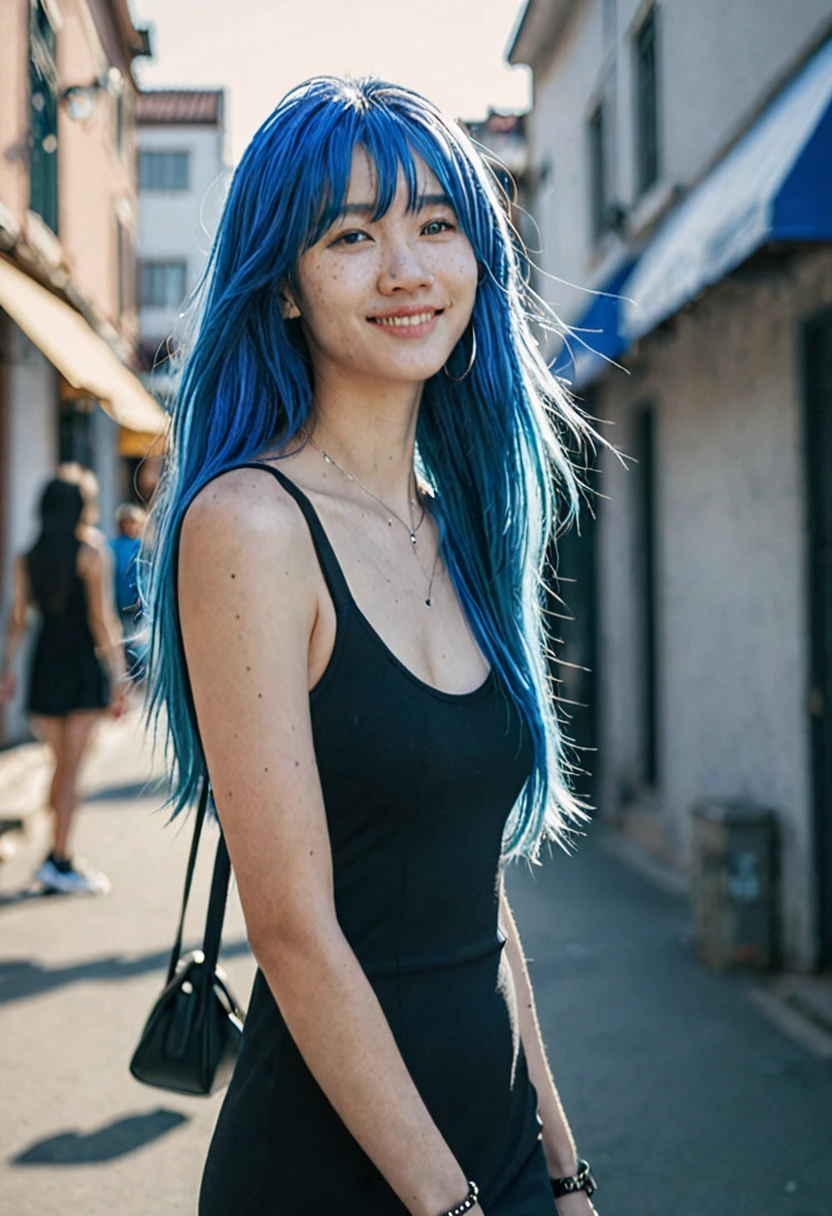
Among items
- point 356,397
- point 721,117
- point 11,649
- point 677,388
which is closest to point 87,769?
point 11,649

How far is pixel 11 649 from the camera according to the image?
7.62m

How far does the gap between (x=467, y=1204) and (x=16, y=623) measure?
22.1ft

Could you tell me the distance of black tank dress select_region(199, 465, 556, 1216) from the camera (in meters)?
1.48

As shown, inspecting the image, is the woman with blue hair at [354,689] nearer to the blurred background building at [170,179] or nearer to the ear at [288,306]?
the ear at [288,306]

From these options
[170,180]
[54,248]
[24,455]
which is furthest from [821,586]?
[170,180]

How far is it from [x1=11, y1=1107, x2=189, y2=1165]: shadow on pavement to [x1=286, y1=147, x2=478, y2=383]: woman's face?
315 cm

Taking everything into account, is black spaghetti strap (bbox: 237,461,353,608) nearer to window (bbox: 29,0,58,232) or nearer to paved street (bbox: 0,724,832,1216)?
paved street (bbox: 0,724,832,1216)

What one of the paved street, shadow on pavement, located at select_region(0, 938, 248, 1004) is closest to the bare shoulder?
the paved street

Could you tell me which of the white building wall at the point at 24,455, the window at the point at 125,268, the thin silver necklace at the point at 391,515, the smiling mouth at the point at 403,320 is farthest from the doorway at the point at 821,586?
Result: the window at the point at 125,268

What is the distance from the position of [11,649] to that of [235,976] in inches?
108

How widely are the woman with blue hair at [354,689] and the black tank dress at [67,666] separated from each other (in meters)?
5.85

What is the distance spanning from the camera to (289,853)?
139 centimetres

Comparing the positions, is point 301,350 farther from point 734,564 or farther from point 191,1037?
point 734,564

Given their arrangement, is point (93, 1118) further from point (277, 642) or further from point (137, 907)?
point (277, 642)
